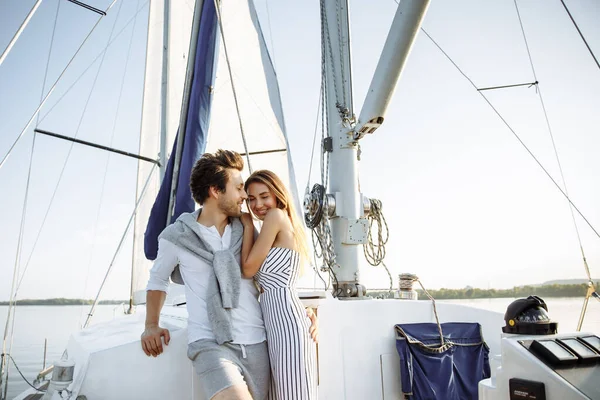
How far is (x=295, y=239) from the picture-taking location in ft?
6.56

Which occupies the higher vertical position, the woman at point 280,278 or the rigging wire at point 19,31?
the rigging wire at point 19,31

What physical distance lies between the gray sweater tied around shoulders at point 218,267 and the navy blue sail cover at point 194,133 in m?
1.61

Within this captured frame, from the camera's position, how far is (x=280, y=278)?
189cm

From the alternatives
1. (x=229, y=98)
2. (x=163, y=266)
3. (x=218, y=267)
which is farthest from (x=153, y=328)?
(x=229, y=98)

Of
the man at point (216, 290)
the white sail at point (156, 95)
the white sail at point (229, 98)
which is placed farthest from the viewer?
the white sail at point (229, 98)

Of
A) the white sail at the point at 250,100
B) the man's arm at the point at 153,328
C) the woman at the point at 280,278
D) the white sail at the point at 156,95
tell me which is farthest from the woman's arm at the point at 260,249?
the white sail at the point at 250,100

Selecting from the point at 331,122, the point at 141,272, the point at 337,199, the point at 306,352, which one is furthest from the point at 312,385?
the point at 141,272

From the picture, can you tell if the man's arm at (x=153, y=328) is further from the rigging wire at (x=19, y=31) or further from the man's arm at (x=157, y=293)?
the rigging wire at (x=19, y=31)

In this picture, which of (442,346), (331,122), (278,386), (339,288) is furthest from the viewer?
(331,122)

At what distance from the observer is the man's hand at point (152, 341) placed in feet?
6.23

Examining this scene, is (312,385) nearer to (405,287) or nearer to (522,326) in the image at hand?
(522,326)

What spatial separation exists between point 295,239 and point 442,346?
1315mm

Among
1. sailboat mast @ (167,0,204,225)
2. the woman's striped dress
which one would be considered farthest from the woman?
sailboat mast @ (167,0,204,225)

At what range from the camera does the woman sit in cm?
177
